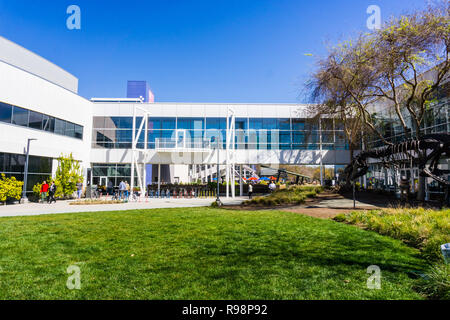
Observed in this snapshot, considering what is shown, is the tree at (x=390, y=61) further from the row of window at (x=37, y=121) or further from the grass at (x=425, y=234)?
the row of window at (x=37, y=121)

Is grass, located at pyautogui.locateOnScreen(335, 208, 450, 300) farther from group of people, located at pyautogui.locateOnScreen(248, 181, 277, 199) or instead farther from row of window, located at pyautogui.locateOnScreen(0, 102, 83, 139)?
row of window, located at pyautogui.locateOnScreen(0, 102, 83, 139)

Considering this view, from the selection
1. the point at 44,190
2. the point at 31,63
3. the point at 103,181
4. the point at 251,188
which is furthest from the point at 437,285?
the point at 31,63

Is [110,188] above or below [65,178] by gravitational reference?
below

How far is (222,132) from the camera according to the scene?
30703mm

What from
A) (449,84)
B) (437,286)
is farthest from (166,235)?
(449,84)

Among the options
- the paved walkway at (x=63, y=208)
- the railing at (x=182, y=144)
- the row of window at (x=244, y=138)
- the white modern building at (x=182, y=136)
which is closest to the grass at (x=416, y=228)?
the paved walkway at (x=63, y=208)

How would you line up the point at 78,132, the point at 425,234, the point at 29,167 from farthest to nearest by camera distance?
the point at 78,132
the point at 29,167
the point at 425,234

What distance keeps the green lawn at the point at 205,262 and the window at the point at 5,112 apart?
568 inches

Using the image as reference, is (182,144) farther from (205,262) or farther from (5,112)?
(205,262)

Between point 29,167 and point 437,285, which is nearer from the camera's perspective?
point 437,285

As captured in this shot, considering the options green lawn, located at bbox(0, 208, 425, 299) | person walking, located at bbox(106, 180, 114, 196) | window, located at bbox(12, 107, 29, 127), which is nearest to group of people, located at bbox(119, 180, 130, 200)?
person walking, located at bbox(106, 180, 114, 196)

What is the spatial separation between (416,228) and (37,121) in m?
26.5

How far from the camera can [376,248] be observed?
243 inches
